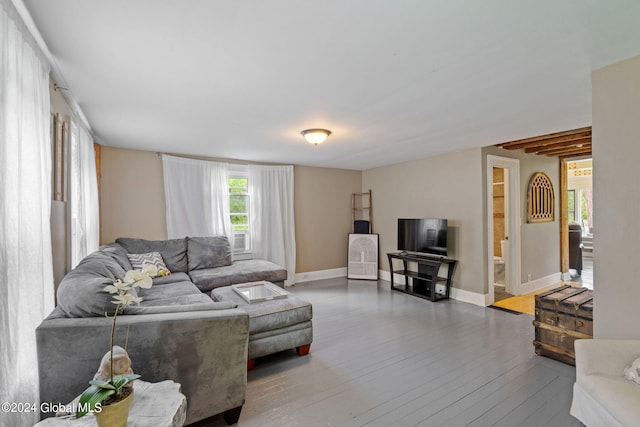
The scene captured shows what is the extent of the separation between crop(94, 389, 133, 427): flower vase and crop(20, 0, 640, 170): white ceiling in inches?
67.6

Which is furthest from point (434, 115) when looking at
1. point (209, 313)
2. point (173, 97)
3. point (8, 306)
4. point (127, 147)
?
point (127, 147)

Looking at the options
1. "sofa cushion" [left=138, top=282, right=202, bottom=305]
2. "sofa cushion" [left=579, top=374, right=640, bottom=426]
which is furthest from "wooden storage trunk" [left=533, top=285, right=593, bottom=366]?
"sofa cushion" [left=138, top=282, right=202, bottom=305]

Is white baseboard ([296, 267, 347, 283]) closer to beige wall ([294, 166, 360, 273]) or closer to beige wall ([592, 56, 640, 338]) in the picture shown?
beige wall ([294, 166, 360, 273])

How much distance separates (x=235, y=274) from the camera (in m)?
4.11

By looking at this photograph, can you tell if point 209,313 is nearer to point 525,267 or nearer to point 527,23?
point 527,23

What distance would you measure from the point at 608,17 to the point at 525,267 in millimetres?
4131

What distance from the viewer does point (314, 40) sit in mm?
1605

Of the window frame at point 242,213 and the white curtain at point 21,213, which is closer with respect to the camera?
the white curtain at point 21,213

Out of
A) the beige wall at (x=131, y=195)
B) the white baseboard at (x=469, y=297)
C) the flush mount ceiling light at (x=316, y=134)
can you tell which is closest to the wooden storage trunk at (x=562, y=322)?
the white baseboard at (x=469, y=297)

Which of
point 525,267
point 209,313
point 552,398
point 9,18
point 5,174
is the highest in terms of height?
point 9,18

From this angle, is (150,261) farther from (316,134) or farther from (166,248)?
(316,134)

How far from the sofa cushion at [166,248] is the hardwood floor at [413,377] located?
2190mm

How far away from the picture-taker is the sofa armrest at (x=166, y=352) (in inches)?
58.7

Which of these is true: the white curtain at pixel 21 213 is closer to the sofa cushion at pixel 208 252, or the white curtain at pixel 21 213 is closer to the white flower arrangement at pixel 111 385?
the white flower arrangement at pixel 111 385
